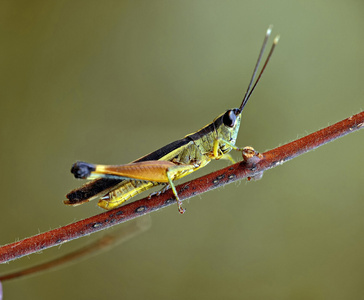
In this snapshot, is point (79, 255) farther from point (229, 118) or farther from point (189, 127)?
point (189, 127)

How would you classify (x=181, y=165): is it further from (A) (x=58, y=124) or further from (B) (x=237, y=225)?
(A) (x=58, y=124)

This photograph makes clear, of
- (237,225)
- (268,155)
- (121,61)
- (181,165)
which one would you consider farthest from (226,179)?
(121,61)

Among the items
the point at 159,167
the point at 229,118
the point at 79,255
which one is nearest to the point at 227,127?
the point at 229,118

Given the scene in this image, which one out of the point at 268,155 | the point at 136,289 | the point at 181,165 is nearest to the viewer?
the point at 268,155

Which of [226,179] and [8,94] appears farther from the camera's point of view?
[8,94]

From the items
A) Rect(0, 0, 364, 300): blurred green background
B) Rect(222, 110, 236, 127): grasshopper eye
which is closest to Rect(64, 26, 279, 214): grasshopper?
Rect(222, 110, 236, 127): grasshopper eye

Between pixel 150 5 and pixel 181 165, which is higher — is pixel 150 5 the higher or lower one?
the higher one

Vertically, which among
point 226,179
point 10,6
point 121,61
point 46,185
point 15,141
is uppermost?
point 10,6

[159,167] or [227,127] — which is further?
[227,127]

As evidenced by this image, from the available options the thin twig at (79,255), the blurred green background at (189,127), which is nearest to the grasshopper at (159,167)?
the thin twig at (79,255)
